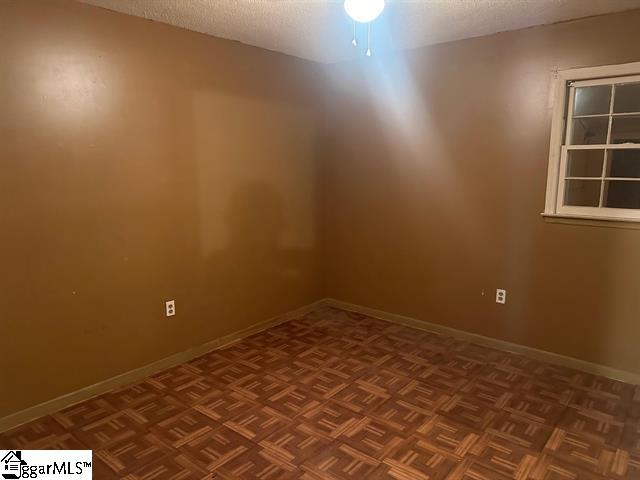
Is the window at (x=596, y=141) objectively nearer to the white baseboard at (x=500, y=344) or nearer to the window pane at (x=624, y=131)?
the window pane at (x=624, y=131)

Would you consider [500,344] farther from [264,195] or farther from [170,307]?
[170,307]

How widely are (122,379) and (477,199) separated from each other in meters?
2.72

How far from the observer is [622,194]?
303 cm

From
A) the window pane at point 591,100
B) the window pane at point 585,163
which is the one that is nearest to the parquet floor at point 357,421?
the window pane at point 585,163

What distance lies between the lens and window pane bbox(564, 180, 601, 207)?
3.07m

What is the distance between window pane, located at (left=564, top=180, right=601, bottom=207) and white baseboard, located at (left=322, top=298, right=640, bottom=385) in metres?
1.07

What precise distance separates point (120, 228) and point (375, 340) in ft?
6.63

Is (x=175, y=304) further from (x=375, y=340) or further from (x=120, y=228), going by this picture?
(x=375, y=340)

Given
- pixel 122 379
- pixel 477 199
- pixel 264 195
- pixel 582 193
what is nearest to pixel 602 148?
pixel 582 193

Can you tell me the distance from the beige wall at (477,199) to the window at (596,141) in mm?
77

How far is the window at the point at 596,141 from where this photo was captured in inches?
108

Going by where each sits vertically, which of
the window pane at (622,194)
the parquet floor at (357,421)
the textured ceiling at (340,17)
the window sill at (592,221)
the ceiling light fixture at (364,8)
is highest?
the textured ceiling at (340,17)

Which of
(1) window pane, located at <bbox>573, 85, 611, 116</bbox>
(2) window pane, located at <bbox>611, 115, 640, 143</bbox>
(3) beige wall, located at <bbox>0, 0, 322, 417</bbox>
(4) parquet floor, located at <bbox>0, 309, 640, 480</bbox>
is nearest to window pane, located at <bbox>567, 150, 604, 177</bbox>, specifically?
(2) window pane, located at <bbox>611, 115, 640, 143</bbox>

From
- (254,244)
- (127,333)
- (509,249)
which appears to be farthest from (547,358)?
(127,333)
